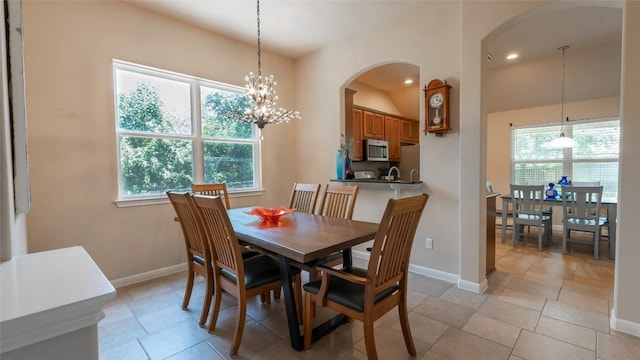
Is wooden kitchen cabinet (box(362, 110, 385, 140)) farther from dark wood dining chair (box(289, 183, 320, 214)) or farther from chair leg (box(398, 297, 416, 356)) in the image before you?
chair leg (box(398, 297, 416, 356))

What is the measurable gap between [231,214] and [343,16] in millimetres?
2611

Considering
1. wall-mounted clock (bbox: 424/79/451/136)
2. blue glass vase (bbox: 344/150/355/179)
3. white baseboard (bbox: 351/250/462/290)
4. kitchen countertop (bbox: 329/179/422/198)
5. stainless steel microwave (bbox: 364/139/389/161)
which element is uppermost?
wall-mounted clock (bbox: 424/79/451/136)

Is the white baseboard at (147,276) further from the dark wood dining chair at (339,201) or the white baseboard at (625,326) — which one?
the white baseboard at (625,326)

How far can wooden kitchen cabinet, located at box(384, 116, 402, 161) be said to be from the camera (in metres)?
6.01

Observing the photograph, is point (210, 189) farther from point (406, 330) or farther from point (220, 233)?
point (406, 330)

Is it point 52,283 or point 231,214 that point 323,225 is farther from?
point 52,283

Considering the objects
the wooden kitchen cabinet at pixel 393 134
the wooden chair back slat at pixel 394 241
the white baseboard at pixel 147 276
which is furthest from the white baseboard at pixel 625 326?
the wooden kitchen cabinet at pixel 393 134

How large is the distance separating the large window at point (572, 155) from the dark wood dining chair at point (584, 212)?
1.57 m

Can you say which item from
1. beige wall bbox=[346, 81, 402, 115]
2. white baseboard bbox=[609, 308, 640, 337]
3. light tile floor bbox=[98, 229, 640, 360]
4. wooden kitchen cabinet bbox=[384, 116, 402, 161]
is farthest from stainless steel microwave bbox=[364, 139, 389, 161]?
white baseboard bbox=[609, 308, 640, 337]

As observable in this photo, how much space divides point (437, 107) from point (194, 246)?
275 centimetres

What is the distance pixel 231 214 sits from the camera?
2.88 metres

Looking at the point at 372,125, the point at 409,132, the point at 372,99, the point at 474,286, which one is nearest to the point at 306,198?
the point at 474,286

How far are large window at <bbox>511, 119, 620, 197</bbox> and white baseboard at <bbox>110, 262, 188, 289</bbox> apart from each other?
6.26 meters

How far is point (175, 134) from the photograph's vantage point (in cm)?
346
